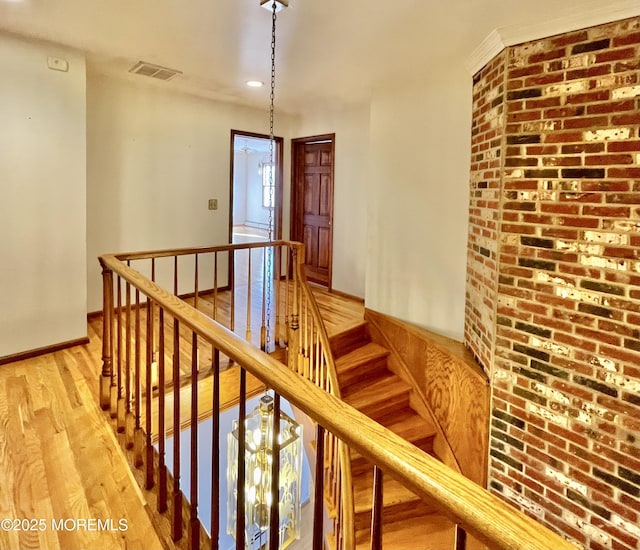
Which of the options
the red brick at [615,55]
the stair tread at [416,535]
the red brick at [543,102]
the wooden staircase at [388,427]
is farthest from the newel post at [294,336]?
the red brick at [615,55]

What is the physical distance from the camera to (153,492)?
1.76 metres

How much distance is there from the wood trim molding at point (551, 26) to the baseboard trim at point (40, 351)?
3804 millimetres

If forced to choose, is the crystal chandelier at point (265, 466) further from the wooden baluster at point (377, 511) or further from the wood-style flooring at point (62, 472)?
the wooden baluster at point (377, 511)

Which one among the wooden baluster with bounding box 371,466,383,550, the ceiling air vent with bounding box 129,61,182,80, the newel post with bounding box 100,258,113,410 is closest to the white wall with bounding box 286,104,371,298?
the ceiling air vent with bounding box 129,61,182,80

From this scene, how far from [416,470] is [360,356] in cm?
313

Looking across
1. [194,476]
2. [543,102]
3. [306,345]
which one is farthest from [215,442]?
[543,102]

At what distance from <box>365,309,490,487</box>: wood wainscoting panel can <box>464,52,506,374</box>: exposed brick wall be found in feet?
0.48

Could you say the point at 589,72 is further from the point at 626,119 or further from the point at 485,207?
the point at 485,207

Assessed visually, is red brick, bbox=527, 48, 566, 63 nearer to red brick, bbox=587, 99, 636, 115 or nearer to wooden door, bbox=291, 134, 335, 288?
red brick, bbox=587, 99, 636, 115

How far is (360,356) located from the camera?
3.74 m

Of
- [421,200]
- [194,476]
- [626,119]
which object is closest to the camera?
[194,476]

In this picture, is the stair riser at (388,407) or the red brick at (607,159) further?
the stair riser at (388,407)

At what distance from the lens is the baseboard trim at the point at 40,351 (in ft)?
10.1

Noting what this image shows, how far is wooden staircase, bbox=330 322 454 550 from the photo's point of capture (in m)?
2.84
